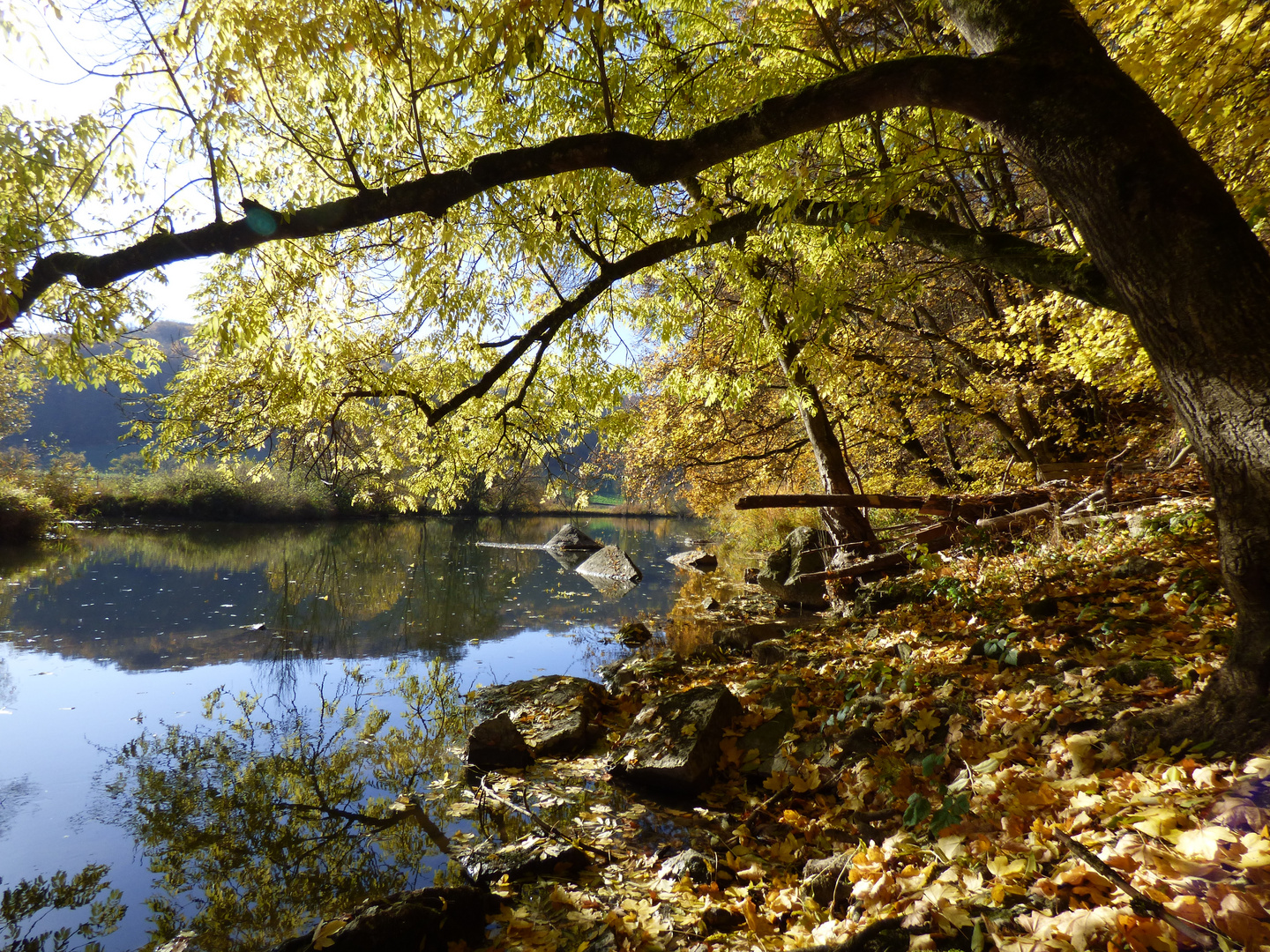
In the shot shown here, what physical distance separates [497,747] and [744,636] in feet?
12.2

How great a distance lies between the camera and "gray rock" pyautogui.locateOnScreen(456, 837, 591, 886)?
3129 millimetres

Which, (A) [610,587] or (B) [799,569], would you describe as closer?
(B) [799,569]

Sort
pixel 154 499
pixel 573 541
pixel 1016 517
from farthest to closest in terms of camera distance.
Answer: pixel 154 499
pixel 573 541
pixel 1016 517

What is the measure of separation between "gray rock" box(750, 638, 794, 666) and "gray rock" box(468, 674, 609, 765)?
1674 millimetres

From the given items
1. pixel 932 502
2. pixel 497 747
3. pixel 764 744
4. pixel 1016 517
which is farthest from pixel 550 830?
pixel 1016 517

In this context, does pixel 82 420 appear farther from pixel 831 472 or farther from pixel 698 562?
pixel 831 472

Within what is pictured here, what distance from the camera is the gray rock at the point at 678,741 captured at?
13.1 ft

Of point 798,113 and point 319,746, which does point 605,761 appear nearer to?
point 319,746

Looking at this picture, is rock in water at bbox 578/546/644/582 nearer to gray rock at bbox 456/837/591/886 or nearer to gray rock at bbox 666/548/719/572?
gray rock at bbox 666/548/719/572

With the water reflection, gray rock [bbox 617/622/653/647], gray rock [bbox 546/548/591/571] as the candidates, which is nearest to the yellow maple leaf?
gray rock [bbox 617/622/653/647]

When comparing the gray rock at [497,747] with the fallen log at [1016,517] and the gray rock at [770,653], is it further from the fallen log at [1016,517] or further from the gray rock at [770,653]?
the fallen log at [1016,517]

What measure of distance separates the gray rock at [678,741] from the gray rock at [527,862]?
879 mm

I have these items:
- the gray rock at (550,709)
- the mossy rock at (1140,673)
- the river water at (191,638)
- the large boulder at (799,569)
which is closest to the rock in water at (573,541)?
the river water at (191,638)

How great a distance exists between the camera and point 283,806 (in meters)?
4.20
